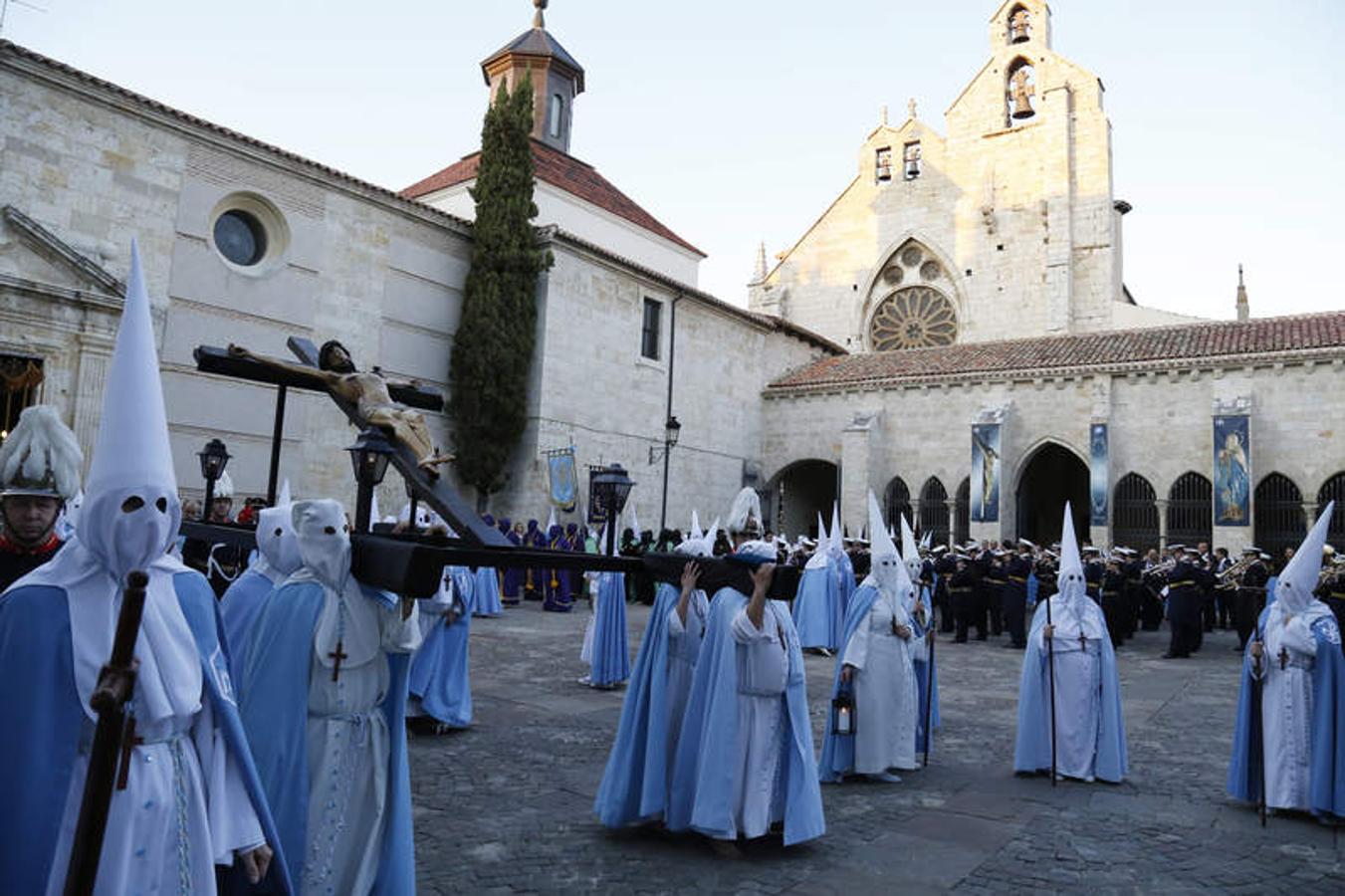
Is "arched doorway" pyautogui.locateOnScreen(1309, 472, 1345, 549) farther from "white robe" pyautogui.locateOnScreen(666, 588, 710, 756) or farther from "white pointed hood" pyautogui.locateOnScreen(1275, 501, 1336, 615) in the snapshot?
"white robe" pyautogui.locateOnScreen(666, 588, 710, 756)

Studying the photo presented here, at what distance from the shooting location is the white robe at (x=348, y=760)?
335 cm

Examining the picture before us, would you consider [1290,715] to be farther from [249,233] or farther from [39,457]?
[249,233]

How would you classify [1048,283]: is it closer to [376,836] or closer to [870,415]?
[870,415]

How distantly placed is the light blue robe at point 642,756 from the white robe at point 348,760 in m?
1.91

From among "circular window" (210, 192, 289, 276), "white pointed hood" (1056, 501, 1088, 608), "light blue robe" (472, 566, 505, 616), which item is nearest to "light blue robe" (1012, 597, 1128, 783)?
"white pointed hood" (1056, 501, 1088, 608)

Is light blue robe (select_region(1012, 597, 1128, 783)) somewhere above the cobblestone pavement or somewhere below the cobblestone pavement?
above

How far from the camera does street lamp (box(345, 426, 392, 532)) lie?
12.2 ft

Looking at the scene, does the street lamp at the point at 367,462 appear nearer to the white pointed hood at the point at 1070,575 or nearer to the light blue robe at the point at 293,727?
the light blue robe at the point at 293,727

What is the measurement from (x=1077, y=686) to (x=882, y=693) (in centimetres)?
163

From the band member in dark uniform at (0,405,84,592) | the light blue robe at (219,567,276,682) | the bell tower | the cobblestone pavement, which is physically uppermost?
the bell tower

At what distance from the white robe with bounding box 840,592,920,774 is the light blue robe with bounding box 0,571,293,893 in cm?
522

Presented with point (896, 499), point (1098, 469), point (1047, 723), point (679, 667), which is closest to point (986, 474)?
point (1098, 469)

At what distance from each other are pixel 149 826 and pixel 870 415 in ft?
77.1

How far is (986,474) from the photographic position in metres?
22.0
